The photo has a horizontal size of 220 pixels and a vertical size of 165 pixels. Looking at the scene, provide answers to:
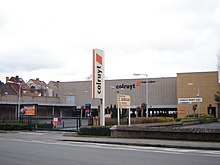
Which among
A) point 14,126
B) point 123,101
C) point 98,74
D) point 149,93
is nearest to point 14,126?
point 14,126

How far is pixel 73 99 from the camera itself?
97312mm

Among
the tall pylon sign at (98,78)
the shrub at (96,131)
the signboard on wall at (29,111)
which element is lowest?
the shrub at (96,131)

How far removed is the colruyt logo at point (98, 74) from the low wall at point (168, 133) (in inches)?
171

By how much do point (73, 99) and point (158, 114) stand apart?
25.4m

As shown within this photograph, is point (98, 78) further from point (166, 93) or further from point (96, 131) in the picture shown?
point (166, 93)

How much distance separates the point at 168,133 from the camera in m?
22.6

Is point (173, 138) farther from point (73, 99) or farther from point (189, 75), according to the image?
point (73, 99)

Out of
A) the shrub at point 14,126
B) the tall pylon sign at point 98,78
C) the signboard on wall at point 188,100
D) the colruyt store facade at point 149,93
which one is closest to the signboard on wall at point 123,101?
the tall pylon sign at point 98,78

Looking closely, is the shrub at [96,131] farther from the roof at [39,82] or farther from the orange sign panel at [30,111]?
the roof at [39,82]

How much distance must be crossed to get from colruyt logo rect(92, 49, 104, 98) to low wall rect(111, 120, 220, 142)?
435 centimetres

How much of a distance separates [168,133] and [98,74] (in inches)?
359

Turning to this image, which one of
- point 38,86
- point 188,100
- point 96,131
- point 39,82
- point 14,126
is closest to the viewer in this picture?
point 96,131

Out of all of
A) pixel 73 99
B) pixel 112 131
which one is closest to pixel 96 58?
pixel 112 131

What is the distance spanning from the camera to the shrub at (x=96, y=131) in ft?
86.5
